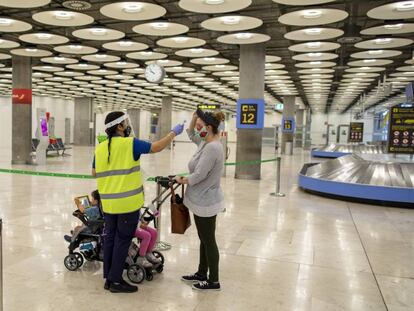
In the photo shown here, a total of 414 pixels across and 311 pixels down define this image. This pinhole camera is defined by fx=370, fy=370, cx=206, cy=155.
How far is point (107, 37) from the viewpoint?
12.2 metres

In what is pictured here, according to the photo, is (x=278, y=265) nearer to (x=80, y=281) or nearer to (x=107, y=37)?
(x=80, y=281)

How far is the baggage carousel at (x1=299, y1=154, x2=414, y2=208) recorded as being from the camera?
9.27 metres

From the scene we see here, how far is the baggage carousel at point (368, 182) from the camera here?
30.4 ft

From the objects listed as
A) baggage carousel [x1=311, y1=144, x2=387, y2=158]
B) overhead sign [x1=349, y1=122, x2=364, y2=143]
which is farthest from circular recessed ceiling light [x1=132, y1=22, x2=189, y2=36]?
overhead sign [x1=349, y1=122, x2=364, y2=143]

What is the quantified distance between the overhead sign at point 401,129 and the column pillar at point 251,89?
14.9 ft

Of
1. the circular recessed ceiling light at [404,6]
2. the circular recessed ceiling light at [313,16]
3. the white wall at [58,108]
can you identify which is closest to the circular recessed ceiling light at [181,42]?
the circular recessed ceiling light at [313,16]

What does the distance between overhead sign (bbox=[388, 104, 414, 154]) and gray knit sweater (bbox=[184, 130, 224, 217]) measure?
367 inches

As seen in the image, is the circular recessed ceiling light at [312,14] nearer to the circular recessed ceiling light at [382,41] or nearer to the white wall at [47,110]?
the circular recessed ceiling light at [382,41]

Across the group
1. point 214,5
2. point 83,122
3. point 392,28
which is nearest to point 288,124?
point 83,122

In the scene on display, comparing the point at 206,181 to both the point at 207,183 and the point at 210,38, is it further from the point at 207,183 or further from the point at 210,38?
the point at 210,38

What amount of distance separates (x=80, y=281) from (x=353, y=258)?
3.61m

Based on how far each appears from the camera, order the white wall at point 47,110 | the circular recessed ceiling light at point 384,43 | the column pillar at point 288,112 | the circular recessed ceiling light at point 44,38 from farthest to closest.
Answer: the white wall at point 47,110 → the column pillar at point 288,112 → the circular recessed ceiling light at point 44,38 → the circular recessed ceiling light at point 384,43

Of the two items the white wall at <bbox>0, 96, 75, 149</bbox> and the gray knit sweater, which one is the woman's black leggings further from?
the white wall at <bbox>0, 96, 75, 149</bbox>

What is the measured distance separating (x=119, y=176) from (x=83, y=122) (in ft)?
119
